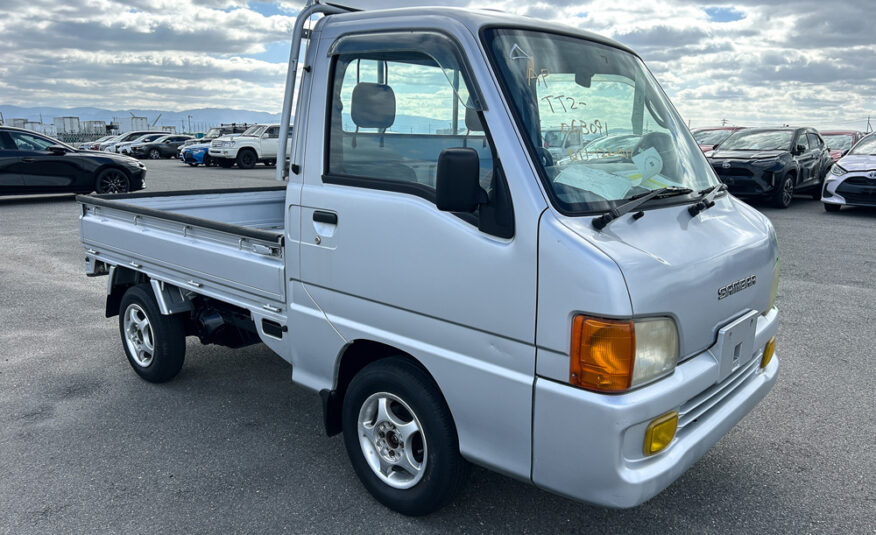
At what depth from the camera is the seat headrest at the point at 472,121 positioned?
268 cm

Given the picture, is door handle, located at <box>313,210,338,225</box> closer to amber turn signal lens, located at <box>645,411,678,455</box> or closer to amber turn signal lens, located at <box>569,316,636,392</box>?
amber turn signal lens, located at <box>569,316,636,392</box>

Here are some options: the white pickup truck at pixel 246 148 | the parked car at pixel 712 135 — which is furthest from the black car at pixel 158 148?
the parked car at pixel 712 135

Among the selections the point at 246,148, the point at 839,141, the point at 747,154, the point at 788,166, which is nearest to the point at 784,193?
the point at 788,166

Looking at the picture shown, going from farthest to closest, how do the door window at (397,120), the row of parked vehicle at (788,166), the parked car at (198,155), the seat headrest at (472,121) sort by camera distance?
the parked car at (198,155) < the row of parked vehicle at (788,166) < the door window at (397,120) < the seat headrest at (472,121)

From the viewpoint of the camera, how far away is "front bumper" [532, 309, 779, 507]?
2336mm

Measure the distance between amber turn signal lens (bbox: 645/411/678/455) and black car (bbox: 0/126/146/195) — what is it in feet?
49.1

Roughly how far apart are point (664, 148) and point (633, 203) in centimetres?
76

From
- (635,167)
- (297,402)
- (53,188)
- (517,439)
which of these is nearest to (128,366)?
(297,402)

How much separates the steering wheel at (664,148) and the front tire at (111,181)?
14.3 metres

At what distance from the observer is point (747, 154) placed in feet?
45.9

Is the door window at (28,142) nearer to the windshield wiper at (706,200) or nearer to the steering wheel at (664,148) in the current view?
the steering wheel at (664,148)

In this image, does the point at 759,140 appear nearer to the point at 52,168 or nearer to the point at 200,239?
the point at 200,239

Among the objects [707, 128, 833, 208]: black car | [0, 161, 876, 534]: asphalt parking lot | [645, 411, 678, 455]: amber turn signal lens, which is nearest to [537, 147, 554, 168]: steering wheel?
[645, 411, 678, 455]: amber turn signal lens

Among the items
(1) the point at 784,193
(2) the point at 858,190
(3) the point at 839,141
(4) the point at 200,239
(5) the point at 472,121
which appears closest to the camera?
(5) the point at 472,121
